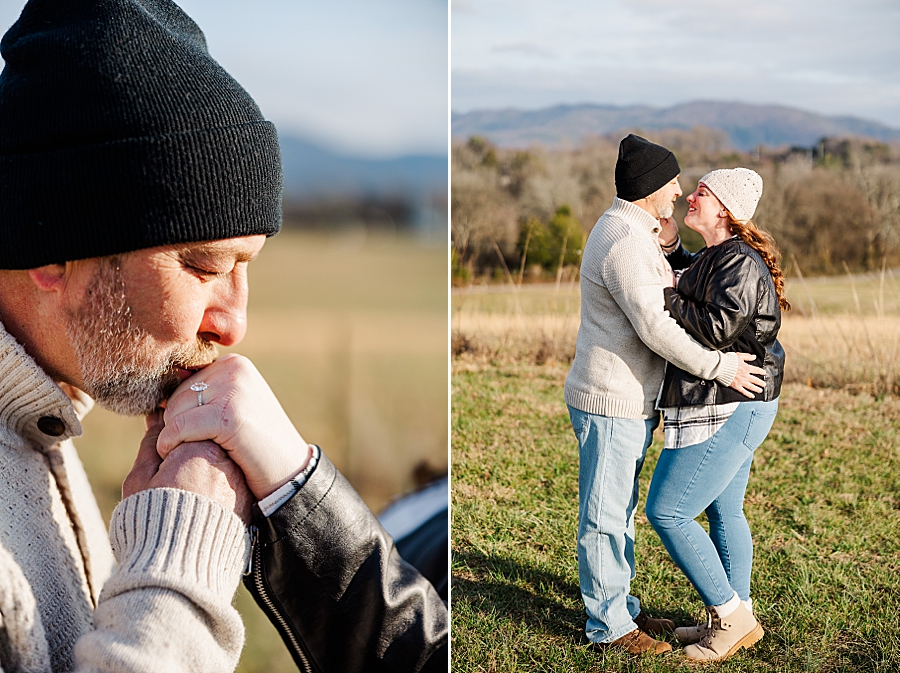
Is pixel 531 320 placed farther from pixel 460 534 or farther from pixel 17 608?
pixel 17 608

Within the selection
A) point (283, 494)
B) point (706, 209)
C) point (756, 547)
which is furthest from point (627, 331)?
point (283, 494)

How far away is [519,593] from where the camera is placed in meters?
3.01

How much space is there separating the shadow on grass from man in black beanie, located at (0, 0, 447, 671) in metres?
1.48

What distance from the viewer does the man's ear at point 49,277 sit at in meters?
1.31

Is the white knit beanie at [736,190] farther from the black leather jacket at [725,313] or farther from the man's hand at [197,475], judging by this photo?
the man's hand at [197,475]

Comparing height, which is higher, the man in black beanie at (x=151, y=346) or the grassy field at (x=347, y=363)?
the man in black beanie at (x=151, y=346)

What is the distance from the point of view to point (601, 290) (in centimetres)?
251

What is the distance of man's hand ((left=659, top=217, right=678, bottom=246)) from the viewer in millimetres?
2600

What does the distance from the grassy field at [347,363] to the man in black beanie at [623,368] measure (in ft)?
5.34

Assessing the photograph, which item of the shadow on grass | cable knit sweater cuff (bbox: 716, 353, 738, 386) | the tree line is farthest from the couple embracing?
the tree line

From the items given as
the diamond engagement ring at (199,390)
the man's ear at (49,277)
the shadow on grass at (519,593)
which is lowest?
the shadow on grass at (519,593)

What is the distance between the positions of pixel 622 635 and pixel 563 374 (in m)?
3.48

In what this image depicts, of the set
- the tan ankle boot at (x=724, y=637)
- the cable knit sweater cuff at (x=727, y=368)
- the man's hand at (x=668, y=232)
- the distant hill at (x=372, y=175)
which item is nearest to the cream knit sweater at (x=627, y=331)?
the cable knit sweater cuff at (x=727, y=368)

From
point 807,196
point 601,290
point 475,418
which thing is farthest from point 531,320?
point 601,290
